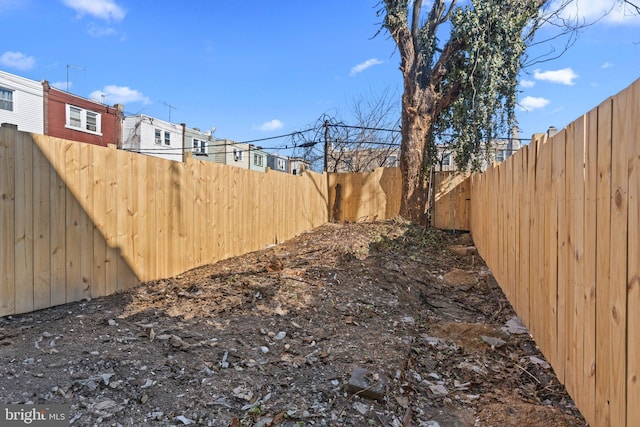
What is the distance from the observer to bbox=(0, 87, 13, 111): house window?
1423 centimetres

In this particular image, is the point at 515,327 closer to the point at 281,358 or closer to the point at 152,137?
the point at 281,358

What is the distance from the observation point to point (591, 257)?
1789 mm

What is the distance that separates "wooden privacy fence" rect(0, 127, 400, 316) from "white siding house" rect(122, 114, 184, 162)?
56.3ft

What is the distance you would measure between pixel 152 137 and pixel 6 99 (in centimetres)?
767

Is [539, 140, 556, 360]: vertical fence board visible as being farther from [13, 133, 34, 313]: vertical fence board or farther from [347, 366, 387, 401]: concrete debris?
[13, 133, 34, 313]: vertical fence board

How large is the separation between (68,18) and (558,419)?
44.2 feet

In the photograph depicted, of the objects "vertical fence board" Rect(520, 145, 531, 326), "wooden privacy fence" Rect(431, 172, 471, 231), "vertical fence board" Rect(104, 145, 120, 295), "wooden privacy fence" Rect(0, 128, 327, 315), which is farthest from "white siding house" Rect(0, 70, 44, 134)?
"vertical fence board" Rect(520, 145, 531, 326)

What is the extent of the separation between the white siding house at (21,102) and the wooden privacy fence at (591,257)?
1796 centimetres

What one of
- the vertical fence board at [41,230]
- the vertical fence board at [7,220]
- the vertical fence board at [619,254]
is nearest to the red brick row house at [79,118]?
the vertical fence board at [41,230]

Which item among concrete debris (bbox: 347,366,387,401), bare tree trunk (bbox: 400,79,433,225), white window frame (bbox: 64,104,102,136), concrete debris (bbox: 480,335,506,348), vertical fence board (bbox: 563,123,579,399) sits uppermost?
white window frame (bbox: 64,104,102,136)

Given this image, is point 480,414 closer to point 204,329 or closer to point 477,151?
point 204,329

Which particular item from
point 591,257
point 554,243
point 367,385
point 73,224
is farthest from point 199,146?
point 591,257

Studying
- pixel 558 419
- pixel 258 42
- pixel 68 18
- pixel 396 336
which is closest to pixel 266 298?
pixel 396 336

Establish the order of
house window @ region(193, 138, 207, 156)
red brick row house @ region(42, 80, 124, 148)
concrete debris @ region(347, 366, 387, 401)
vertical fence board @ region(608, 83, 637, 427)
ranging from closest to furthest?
vertical fence board @ region(608, 83, 637, 427)
concrete debris @ region(347, 366, 387, 401)
red brick row house @ region(42, 80, 124, 148)
house window @ region(193, 138, 207, 156)
